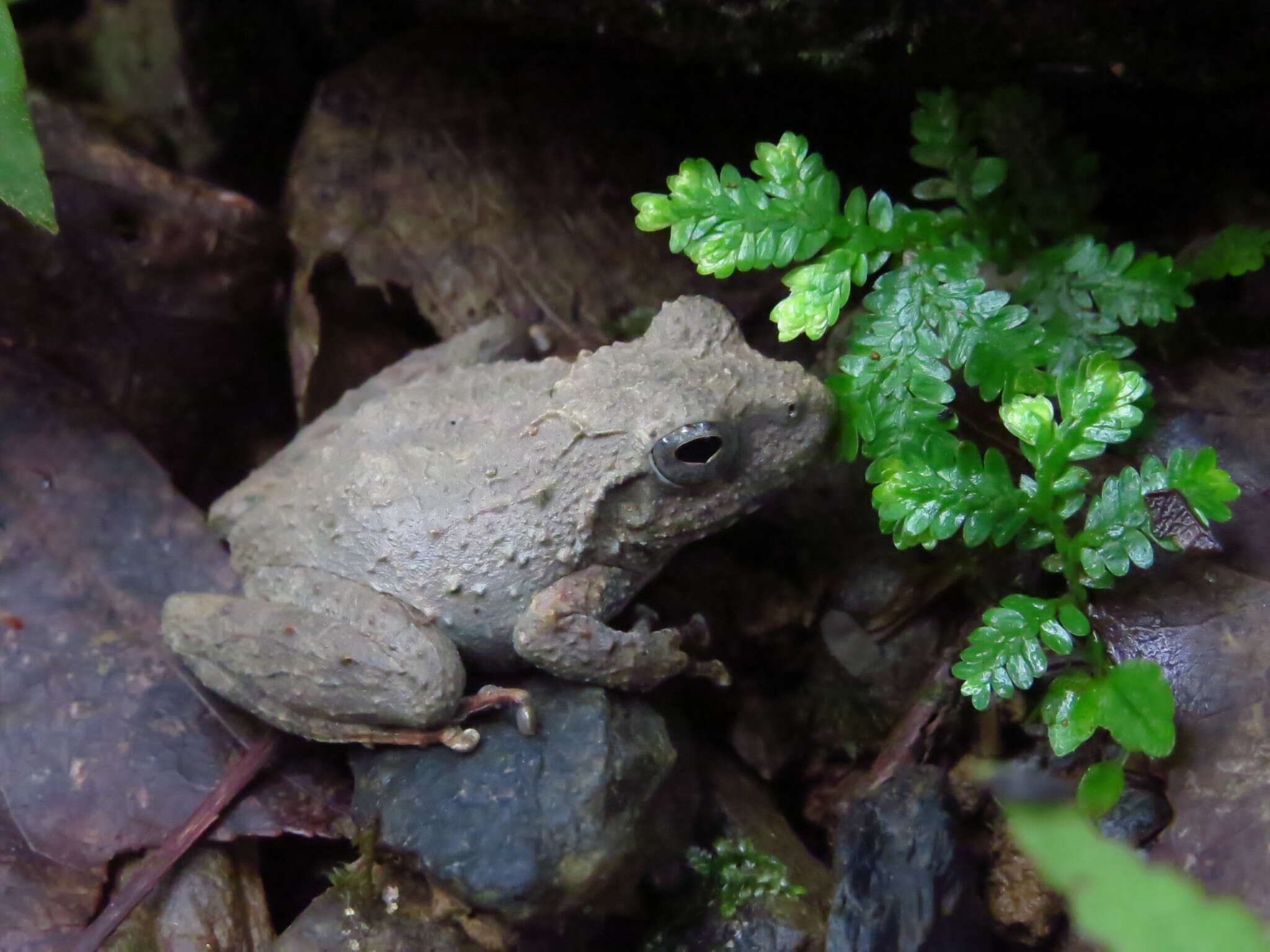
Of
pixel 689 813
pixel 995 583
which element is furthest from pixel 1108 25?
pixel 689 813

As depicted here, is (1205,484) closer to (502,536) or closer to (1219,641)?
(1219,641)

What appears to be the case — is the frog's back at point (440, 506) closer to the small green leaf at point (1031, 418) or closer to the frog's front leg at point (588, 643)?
the frog's front leg at point (588, 643)

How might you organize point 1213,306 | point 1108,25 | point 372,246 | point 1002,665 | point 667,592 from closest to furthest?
point 1002,665 → point 1108,25 → point 1213,306 → point 667,592 → point 372,246

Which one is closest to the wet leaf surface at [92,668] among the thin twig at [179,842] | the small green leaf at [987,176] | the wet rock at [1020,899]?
the thin twig at [179,842]

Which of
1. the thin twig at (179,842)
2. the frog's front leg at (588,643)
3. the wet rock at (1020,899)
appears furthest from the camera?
the frog's front leg at (588,643)

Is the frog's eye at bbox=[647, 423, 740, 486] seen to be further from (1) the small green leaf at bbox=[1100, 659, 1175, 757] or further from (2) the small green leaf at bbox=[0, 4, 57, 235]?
(2) the small green leaf at bbox=[0, 4, 57, 235]

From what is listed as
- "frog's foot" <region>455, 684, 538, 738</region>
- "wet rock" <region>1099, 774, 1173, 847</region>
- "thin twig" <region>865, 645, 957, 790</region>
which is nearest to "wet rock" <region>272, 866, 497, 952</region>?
"frog's foot" <region>455, 684, 538, 738</region>

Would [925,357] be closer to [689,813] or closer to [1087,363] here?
[1087,363]
